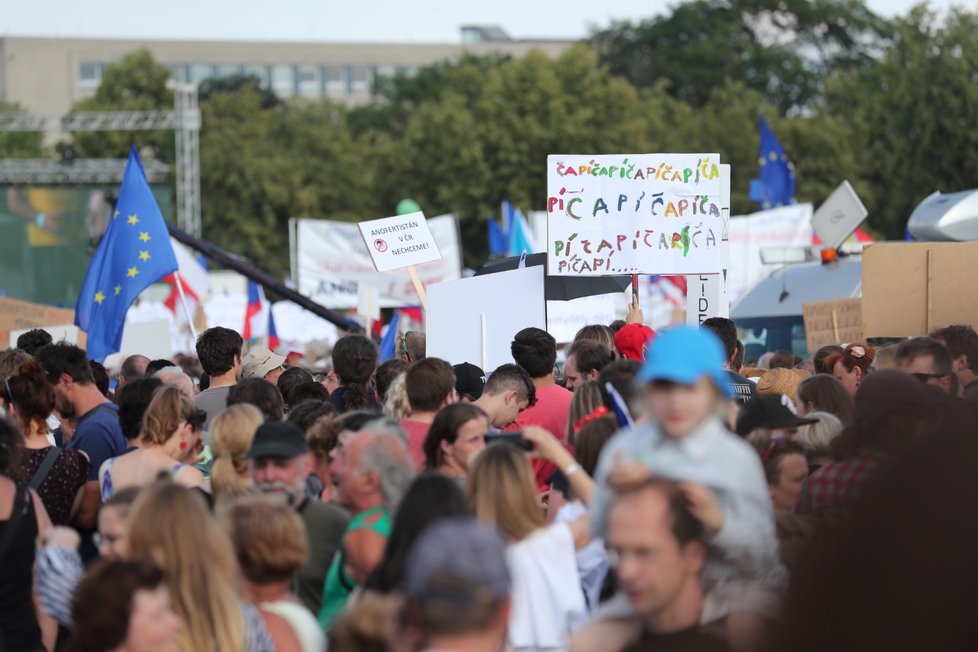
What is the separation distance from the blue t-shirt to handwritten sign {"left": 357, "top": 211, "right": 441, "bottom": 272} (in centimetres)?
377

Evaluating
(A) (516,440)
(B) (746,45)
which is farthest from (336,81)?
(A) (516,440)

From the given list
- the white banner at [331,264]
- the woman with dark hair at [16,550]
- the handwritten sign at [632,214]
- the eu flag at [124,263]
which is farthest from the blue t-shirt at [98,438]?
the white banner at [331,264]

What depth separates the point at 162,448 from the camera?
5918 millimetres

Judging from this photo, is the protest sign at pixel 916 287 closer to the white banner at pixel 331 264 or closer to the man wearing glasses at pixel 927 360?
the man wearing glasses at pixel 927 360

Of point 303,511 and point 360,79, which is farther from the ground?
point 360,79

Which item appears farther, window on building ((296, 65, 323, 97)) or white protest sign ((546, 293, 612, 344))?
window on building ((296, 65, 323, 97))

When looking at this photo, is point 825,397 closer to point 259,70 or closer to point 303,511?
point 303,511

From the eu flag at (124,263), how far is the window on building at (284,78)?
9482cm

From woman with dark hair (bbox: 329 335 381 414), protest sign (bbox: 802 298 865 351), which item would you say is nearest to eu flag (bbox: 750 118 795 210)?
protest sign (bbox: 802 298 865 351)

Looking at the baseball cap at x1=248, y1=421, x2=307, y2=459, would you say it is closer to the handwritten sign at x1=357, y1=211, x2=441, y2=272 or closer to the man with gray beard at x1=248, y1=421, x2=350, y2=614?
the man with gray beard at x1=248, y1=421, x2=350, y2=614

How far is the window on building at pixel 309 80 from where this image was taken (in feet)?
349

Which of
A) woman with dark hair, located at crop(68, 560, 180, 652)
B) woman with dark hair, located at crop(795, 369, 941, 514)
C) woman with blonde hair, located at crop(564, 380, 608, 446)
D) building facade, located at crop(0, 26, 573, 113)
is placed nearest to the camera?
woman with dark hair, located at crop(68, 560, 180, 652)

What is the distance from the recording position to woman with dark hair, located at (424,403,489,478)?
5262 mm

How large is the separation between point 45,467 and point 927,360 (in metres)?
3.62
